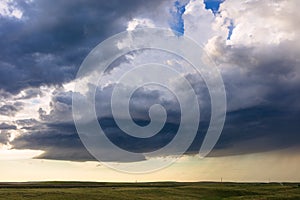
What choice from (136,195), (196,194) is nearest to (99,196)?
(136,195)

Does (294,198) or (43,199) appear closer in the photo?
(43,199)

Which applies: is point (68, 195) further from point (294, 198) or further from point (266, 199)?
point (294, 198)

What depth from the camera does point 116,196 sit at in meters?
91.6

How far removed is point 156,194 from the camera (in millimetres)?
100938

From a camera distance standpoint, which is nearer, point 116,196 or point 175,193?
point 116,196

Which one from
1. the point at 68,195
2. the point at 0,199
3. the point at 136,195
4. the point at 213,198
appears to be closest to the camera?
the point at 0,199

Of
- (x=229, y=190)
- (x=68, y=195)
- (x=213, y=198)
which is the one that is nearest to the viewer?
(x=68, y=195)

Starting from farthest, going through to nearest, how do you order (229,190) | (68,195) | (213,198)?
(229,190)
(213,198)
(68,195)

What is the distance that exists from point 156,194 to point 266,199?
28154 millimetres

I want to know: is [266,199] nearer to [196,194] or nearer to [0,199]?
[196,194]

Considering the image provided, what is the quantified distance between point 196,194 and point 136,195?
20.4m

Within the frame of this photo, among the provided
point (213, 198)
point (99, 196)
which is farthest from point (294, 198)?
point (99, 196)

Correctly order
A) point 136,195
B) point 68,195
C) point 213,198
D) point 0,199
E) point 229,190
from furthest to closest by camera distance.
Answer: point 229,190
point 213,198
point 136,195
point 68,195
point 0,199

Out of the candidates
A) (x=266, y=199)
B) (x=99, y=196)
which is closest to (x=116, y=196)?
(x=99, y=196)
